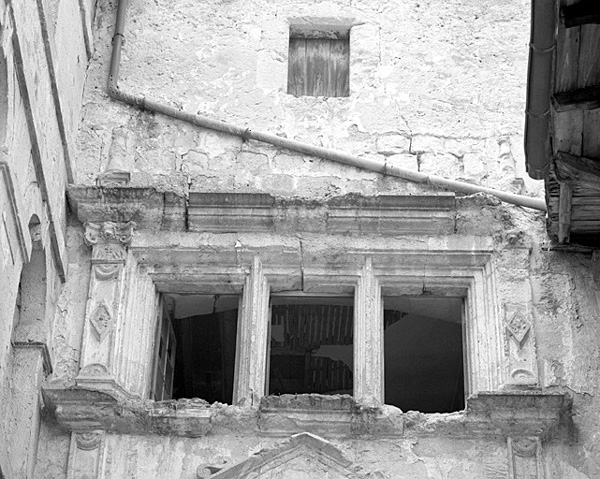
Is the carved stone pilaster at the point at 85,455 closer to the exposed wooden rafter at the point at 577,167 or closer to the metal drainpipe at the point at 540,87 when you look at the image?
the metal drainpipe at the point at 540,87

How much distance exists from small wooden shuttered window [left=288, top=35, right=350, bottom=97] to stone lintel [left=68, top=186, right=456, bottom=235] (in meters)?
1.51

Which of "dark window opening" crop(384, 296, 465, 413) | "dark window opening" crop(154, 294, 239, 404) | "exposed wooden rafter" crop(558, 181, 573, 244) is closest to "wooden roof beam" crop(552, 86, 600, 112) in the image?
"exposed wooden rafter" crop(558, 181, 573, 244)

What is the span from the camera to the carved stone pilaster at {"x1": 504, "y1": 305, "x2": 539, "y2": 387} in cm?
1052

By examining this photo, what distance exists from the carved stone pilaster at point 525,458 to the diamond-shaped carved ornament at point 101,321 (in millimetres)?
2860

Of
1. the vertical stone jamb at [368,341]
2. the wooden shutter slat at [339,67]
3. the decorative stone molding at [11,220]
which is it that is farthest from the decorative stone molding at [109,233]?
the wooden shutter slat at [339,67]

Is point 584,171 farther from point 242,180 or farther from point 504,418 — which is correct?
point 242,180

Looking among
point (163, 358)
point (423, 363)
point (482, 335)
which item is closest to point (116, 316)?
point (163, 358)

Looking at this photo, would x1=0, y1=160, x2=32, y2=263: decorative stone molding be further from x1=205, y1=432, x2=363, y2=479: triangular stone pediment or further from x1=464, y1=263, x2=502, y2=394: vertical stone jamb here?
x1=464, y1=263, x2=502, y2=394: vertical stone jamb

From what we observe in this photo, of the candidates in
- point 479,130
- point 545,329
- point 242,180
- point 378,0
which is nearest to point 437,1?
point 378,0

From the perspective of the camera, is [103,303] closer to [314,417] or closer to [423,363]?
[314,417]

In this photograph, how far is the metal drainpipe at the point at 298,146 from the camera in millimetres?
11422

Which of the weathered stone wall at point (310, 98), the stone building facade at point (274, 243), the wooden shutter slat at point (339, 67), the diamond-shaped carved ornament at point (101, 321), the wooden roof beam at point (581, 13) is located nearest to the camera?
the wooden roof beam at point (581, 13)

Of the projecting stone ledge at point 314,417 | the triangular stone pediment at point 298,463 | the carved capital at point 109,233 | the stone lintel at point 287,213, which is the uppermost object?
the stone lintel at point 287,213

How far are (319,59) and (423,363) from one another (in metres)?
3.08
